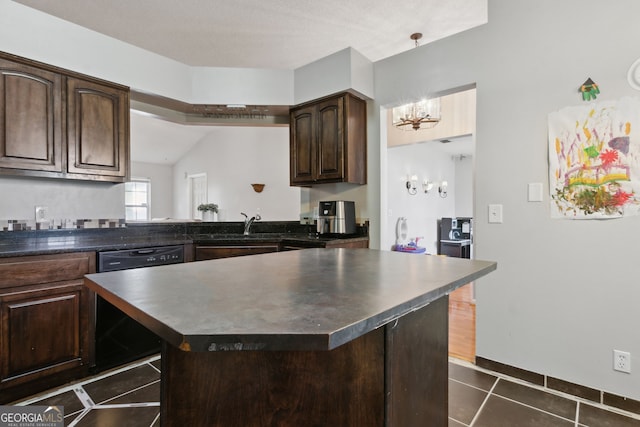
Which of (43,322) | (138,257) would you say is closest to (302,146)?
(138,257)

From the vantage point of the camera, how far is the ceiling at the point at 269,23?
101 inches

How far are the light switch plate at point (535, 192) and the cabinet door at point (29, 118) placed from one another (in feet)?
11.1

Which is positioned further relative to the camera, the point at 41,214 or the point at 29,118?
the point at 41,214

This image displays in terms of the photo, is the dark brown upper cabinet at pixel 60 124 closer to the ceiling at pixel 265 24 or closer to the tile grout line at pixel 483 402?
the ceiling at pixel 265 24

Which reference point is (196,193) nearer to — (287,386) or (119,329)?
Result: (119,329)

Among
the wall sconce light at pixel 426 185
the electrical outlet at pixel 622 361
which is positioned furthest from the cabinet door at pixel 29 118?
the wall sconce light at pixel 426 185

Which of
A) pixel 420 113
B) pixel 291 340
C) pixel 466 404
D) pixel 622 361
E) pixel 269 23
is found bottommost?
pixel 466 404

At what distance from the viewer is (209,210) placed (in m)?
6.80

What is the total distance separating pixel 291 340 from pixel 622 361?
2.31 meters

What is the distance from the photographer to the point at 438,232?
7789mm

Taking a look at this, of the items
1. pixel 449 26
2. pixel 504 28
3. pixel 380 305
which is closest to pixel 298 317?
pixel 380 305

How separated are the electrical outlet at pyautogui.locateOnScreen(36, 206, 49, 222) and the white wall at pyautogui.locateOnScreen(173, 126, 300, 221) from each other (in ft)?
9.26

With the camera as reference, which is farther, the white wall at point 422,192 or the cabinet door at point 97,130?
the white wall at point 422,192

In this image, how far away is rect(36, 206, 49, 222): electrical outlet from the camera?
2.58 m
